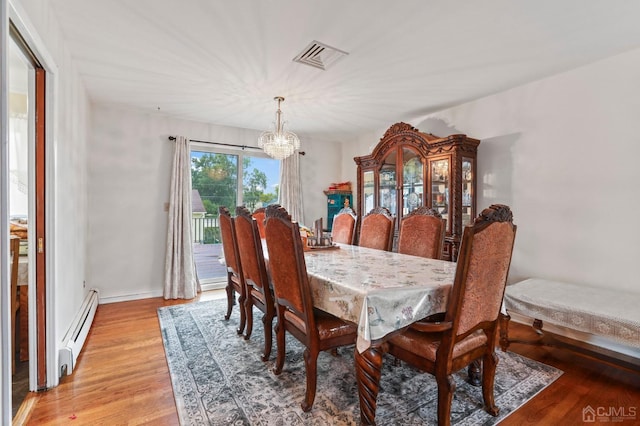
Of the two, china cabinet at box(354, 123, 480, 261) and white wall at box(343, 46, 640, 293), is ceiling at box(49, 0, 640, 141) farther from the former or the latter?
china cabinet at box(354, 123, 480, 261)

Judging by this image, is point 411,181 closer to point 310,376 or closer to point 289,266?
point 289,266

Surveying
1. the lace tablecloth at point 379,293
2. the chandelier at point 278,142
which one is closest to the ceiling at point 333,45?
the chandelier at point 278,142

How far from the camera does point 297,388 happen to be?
191cm

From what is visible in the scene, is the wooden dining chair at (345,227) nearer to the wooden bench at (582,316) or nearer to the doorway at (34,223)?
the wooden bench at (582,316)

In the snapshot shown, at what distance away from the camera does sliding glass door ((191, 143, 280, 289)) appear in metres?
4.35

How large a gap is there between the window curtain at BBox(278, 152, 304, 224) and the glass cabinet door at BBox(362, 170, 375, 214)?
3.52ft

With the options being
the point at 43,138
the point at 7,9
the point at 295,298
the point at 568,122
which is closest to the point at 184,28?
the point at 7,9

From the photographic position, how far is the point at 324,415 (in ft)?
5.46

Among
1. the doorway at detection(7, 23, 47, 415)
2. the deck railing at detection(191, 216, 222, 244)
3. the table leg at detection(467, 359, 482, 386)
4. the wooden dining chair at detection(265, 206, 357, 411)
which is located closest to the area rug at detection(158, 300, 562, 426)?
the table leg at detection(467, 359, 482, 386)

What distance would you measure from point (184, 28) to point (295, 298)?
1.88 m

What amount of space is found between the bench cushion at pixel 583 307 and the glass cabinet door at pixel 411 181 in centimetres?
140

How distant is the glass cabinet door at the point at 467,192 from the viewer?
3311 mm

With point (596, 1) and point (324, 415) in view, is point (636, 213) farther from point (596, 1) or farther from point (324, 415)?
point (324, 415)

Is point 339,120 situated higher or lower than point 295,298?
higher
